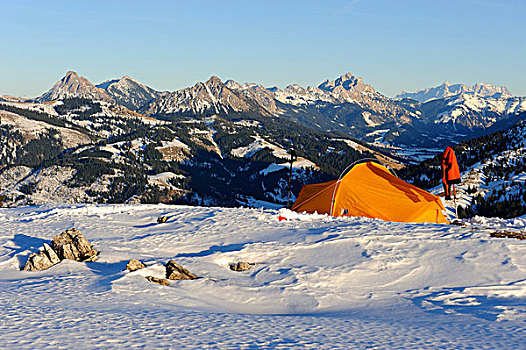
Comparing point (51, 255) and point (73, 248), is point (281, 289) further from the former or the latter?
point (51, 255)

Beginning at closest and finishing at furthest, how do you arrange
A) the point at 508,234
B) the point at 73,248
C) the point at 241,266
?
the point at 241,266 → the point at 73,248 → the point at 508,234

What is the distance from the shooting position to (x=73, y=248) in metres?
19.2

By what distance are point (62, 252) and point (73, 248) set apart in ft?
1.62

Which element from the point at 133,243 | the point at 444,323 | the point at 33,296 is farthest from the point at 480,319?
the point at 133,243

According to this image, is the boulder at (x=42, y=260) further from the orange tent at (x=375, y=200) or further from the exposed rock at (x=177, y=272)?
the orange tent at (x=375, y=200)

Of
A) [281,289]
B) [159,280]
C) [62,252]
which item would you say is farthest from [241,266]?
[62,252]

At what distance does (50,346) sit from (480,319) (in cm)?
1076

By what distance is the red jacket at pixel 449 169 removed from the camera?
97.2ft

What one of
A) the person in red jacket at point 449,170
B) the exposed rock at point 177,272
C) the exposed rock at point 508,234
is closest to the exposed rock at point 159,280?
the exposed rock at point 177,272

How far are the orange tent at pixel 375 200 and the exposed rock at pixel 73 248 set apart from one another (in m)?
17.3

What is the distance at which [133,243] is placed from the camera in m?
22.9

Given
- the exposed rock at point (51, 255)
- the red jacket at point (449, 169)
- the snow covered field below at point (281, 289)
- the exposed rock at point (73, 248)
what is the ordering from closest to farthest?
the snow covered field below at point (281, 289) → the exposed rock at point (51, 255) → the exposed rock at point (73, 248) → the red jacket at point (449, 169)

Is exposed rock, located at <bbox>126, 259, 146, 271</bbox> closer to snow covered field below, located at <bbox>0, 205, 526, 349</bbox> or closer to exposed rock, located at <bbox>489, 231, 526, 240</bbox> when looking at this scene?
snow covered field below, located at <bbox>0, 205, 526, 349</bbox>

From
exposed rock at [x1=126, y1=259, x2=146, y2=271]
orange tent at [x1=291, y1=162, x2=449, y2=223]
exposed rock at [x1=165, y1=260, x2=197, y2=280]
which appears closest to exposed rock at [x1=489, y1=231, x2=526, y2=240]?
orange tent at [x1=291, y1=162, x2=449, y2=223]
